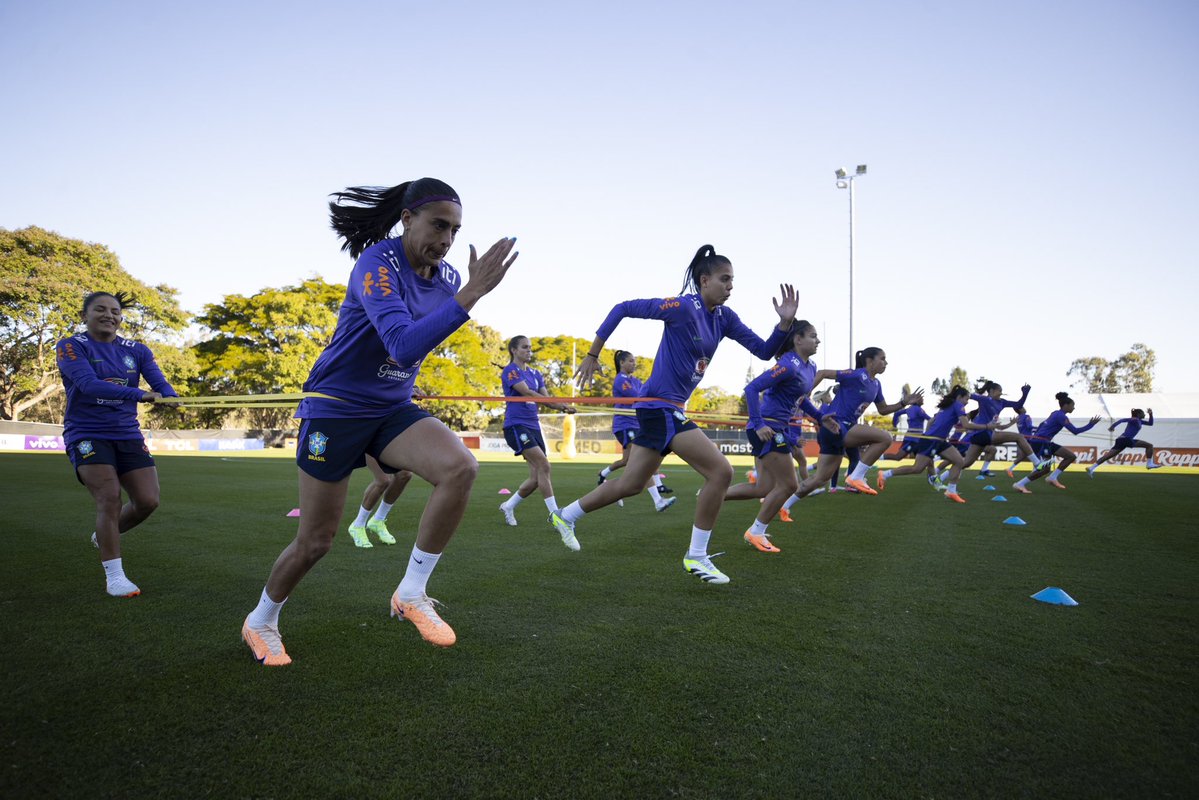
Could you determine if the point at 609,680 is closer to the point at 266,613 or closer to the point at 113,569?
the point at 266,613

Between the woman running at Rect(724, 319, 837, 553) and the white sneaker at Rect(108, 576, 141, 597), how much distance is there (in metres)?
4.51

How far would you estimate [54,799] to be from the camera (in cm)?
197

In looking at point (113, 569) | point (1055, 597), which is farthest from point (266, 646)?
point (1055, 597)

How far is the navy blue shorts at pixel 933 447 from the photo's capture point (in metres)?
13.2

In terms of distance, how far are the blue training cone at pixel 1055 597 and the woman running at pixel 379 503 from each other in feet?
17.2

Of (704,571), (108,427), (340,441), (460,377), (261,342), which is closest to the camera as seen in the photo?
(340,441)

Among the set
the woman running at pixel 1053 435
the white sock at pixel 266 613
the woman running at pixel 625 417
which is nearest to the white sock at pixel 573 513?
the white sock at pixel 266 613

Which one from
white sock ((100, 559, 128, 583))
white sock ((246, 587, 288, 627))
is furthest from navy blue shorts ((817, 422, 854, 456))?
white sock ((100, 559, 128, 583))

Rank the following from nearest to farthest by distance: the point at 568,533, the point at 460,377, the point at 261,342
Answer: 1. the point at 568,533
2. the point at 261,342
3. the point at 460,377

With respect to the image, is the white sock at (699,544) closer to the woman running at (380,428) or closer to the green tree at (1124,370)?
the woman running at (380,428)

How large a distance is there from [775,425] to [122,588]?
5852mm

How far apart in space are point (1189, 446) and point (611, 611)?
1536 inches

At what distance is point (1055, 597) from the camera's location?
173 inches

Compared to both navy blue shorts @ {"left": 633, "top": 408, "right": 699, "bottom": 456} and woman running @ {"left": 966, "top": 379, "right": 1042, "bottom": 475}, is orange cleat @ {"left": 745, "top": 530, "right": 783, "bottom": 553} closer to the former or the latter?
navy blue shorts @ {"left": 633, "top": 408, "right": 699, "bottom": 456}
